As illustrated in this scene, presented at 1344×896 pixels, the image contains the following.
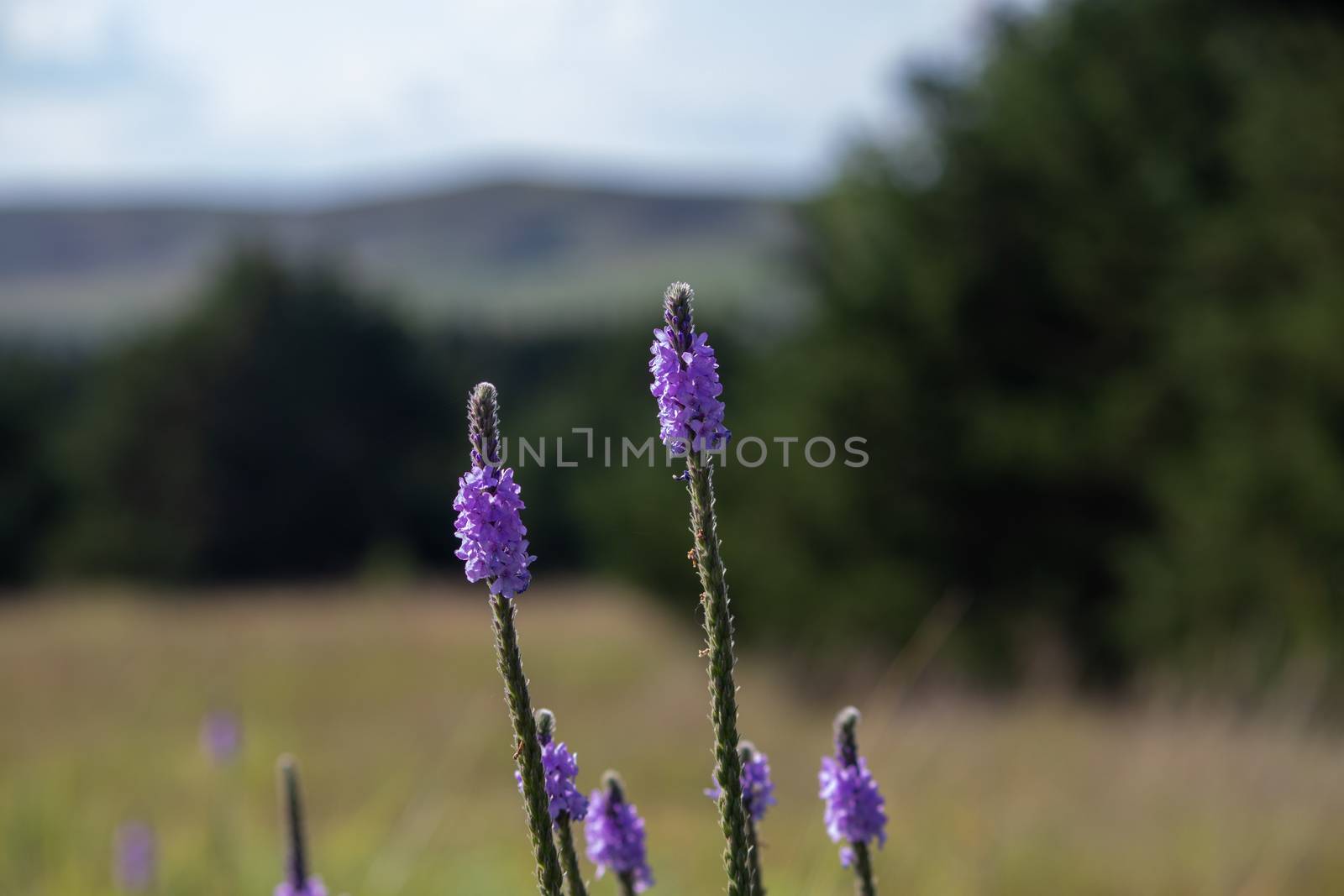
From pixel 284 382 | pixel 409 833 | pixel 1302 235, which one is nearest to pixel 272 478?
pixel 284 382

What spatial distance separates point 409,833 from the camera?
19.5 feet

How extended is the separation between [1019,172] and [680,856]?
14.8 m

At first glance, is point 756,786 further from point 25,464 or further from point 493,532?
point 25,464

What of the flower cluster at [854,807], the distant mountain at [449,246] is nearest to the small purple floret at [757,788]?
the flower cluster at [854,807]

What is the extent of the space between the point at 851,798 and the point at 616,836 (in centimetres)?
43

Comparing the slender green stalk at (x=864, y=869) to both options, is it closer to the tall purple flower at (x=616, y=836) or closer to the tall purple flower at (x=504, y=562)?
the tall purple flower at (x=616, y=836)

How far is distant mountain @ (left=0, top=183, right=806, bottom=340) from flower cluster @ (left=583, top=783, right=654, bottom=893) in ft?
418

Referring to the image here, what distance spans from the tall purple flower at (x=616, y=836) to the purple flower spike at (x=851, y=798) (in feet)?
1.14

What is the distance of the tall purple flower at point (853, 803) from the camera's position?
2.12m

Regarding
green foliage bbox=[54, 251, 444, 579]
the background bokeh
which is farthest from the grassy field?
green foliage bbox=[54, 251, 444, 579]

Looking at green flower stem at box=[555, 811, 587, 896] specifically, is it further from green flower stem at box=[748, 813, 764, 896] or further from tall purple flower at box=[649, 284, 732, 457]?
tall purple flower at box=[649, 284, 732, 457]

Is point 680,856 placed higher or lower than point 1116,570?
lower

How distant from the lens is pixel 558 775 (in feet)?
6.51

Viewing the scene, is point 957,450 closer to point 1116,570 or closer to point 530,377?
point 1116,570
